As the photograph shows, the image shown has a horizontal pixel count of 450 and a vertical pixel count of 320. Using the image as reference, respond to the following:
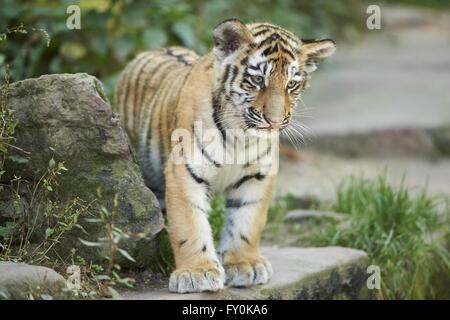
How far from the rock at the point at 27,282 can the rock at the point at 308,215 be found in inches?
114

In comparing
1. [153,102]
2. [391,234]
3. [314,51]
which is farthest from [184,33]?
[314,51]

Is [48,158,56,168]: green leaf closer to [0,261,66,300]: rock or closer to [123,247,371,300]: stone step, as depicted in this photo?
[0,261,66,300]: rock

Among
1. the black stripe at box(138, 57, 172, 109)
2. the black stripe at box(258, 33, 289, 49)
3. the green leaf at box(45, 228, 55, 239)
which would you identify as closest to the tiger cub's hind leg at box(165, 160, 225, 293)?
the green leaf at box(45, 228, 55, 239)

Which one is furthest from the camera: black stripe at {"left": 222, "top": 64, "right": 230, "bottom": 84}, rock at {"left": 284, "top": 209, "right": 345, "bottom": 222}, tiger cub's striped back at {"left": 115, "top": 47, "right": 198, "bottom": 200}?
rock at {"left": 284, "top": 209, "right": 345, "bottom": 222}

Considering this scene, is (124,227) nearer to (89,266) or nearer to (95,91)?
(89,266)

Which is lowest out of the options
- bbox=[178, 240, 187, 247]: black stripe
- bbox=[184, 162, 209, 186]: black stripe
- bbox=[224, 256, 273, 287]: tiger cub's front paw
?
bbox=[224, 256, 273, 287]: tiger cub's front paw

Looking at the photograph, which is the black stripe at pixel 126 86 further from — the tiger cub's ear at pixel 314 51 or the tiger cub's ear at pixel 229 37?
the tiger cub's ear at pixel 314 51

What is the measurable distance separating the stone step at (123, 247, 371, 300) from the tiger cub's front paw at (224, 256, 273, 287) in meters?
0.04

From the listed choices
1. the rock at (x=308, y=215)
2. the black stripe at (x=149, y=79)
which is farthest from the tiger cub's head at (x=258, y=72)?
the rock at (x=308, y=215)

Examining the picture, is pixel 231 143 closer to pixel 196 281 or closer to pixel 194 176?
pixel 194 176

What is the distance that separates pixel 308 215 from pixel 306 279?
5.33ft

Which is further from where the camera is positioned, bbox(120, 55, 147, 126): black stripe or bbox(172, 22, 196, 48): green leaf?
bbox(172, 22, 196, 48): green leaf

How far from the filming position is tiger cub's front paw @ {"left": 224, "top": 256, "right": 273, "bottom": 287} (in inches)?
191
